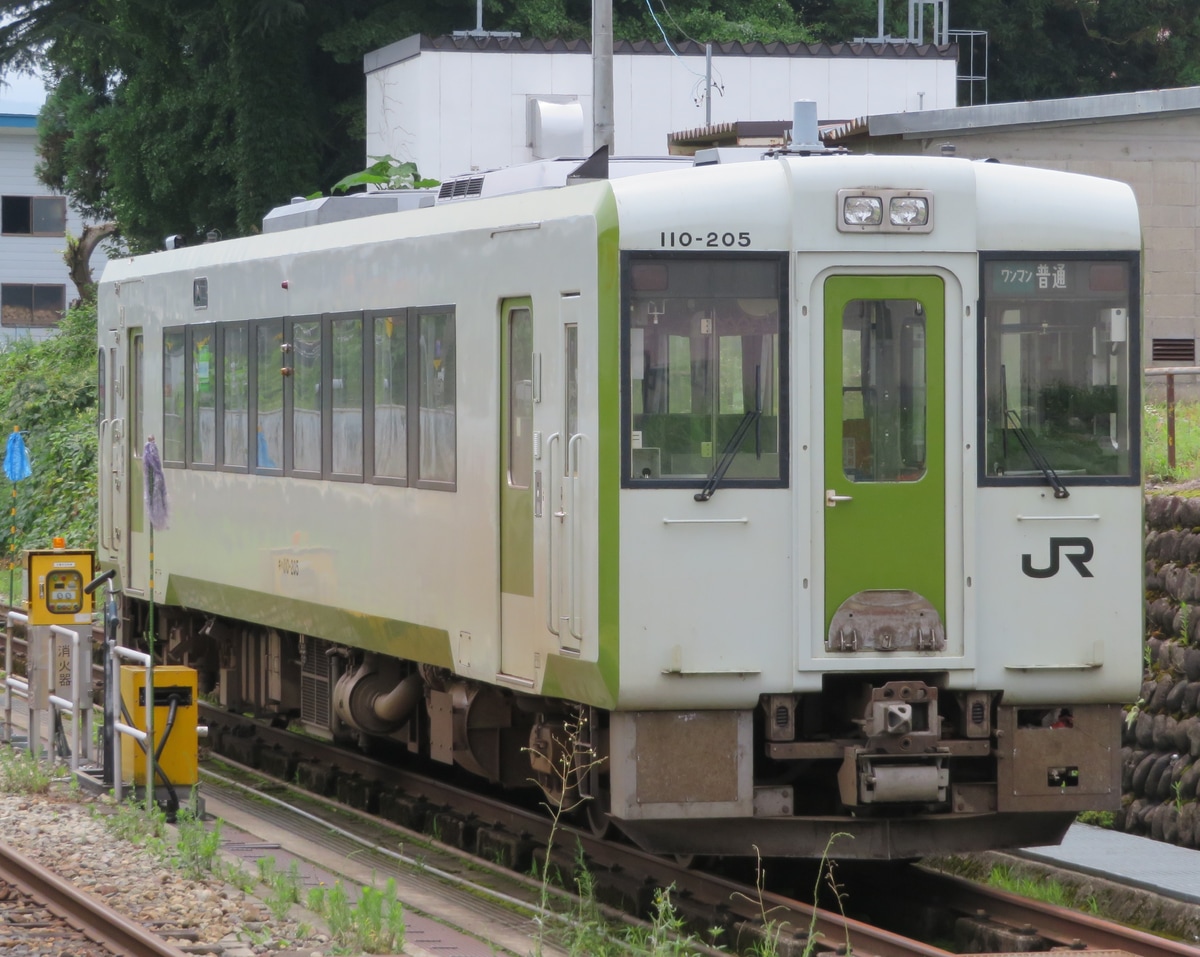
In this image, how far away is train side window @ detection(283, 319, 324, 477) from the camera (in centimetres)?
1120

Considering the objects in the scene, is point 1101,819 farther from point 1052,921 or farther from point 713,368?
point 713,368

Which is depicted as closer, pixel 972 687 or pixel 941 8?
pixel 972 687

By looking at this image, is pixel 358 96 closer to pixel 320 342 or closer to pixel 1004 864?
pixel 320 342

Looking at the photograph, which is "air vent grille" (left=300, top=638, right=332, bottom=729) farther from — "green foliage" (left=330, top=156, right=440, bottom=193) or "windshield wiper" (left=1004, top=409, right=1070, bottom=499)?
"windshield wiper" (left=1004, top=409, right=1070, bottom=499)

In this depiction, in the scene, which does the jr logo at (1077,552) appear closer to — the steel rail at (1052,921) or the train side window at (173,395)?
the steel rail at (1052,921)

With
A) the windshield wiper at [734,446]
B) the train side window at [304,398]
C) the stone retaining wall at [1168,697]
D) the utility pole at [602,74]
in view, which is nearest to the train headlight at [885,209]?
the windshield wiper at [734,446]

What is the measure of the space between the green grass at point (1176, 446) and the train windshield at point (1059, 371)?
295 centimetres

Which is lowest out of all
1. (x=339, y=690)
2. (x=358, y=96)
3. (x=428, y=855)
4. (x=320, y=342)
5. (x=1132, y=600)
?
(x=428, y=855)

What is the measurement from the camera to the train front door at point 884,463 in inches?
316

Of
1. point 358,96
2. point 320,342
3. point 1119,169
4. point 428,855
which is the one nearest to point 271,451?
point 320,342

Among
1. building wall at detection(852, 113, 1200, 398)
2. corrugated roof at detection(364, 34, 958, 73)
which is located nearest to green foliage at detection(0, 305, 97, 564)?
corrugated roof at detection(364, 34, 958, 73)

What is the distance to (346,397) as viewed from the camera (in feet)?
35.5

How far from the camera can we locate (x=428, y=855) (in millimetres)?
10180

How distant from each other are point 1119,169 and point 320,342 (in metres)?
11.1
